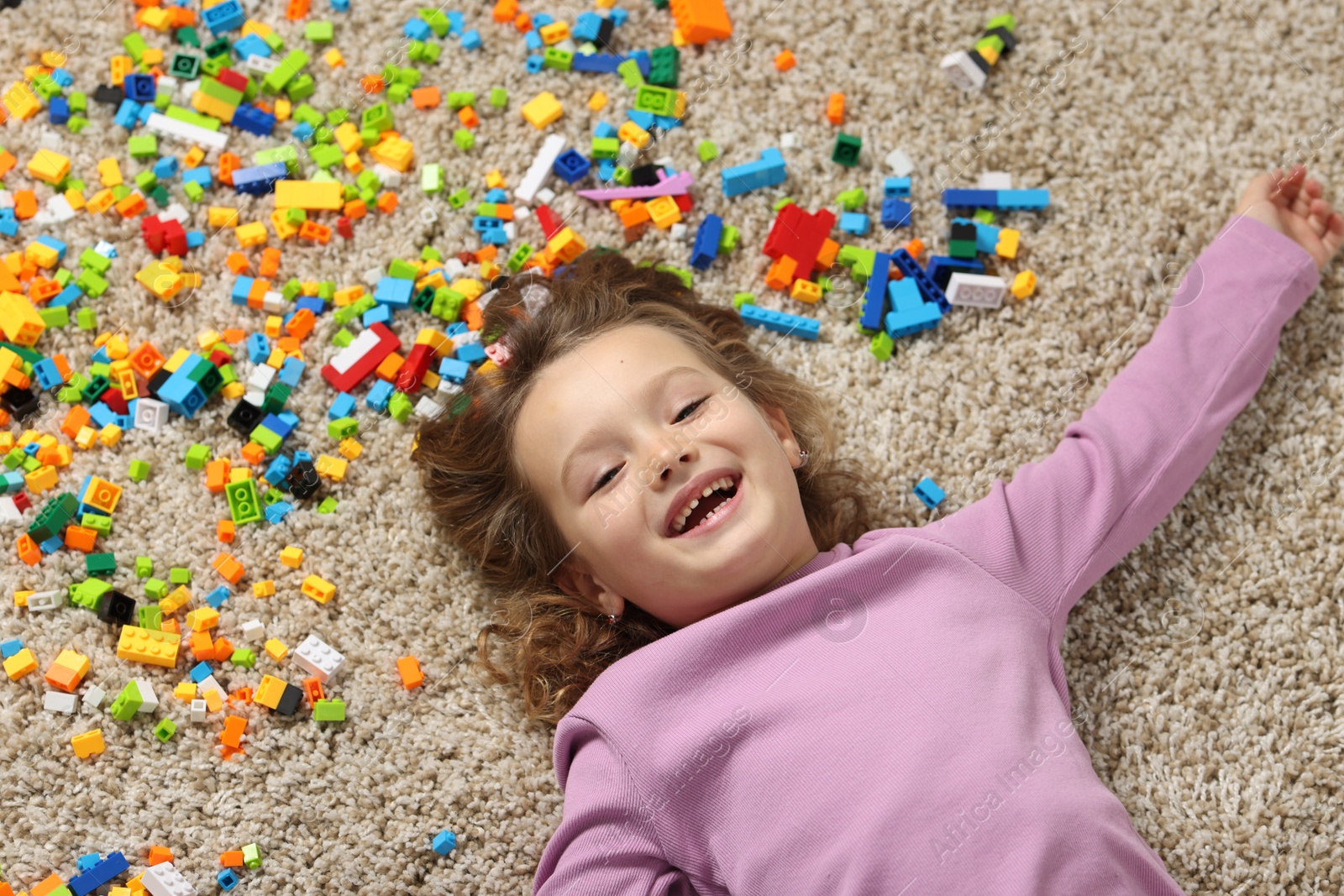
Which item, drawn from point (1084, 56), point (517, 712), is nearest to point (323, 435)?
point (517, 712)

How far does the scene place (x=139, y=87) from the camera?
149cm

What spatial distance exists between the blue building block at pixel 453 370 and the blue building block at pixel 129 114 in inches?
23.5

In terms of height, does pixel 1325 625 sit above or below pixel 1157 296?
below

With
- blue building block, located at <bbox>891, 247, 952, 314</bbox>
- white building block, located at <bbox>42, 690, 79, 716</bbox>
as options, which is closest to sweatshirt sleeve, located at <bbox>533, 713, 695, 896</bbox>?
white building block, located at <bbox>42, 690, 79, 716</bbox>

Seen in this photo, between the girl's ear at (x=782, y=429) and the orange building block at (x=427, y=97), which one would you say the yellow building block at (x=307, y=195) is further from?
the girl's ear at (x=782, y=429)

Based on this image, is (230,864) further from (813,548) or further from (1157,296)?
(1157,296)

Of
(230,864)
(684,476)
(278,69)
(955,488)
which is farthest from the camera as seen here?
(278,69)

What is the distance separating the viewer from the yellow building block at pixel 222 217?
1443 millimetres

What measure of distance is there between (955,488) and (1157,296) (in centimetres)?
39

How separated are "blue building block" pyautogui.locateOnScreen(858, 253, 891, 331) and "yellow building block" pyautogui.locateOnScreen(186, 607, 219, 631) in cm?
92

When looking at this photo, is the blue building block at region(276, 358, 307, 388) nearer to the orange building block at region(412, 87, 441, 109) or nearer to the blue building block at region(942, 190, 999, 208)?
the orange building block at region(412, 87, 441, 109)

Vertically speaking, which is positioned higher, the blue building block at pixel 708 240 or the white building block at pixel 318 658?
the blue building block at pixel 708 240

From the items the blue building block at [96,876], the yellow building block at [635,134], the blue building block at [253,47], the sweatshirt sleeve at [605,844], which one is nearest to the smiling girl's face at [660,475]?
the sweatshirt sleeve at [605,844]

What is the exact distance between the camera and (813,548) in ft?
4.00
